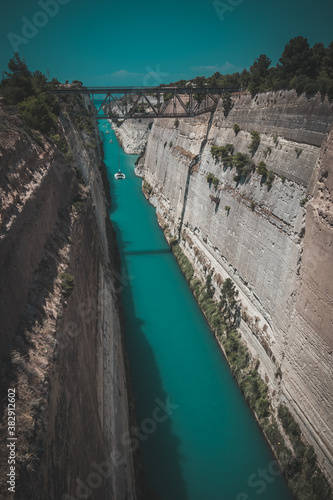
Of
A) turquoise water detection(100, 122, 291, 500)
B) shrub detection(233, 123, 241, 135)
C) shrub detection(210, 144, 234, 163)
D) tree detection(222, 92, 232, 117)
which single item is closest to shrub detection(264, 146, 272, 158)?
shrub detection(210, 144, 234, 163)

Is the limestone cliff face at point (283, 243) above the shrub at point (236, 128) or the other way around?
the other way around

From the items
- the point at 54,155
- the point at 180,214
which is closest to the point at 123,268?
the point at 180,214

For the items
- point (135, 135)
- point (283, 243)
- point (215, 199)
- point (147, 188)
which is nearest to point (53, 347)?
point (283, 243)

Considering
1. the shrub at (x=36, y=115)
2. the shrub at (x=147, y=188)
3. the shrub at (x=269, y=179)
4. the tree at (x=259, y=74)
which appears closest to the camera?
the shrub at (x=36, y=115)

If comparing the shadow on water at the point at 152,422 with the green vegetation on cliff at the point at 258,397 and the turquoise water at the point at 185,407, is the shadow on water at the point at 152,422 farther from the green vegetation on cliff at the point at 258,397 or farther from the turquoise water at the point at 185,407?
the green vegetation on cliff at the point at 258,397

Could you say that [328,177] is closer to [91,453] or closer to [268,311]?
[268,311]

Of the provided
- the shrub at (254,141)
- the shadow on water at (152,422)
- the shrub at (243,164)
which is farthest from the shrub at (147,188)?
the shrub at (254,141)

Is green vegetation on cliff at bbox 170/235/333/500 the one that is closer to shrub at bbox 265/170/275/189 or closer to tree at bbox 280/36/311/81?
shrub at bbox 265/170/275/189
